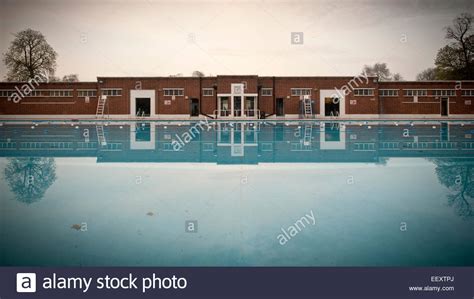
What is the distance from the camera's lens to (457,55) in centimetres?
4744

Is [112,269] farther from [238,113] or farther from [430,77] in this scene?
[430,77]

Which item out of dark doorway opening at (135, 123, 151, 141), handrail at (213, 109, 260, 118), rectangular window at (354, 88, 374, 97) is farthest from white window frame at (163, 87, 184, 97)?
dark doorway opening at (135, 123, 151, 141)

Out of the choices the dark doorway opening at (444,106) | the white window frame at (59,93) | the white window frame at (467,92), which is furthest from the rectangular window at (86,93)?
the white window frame at (467,92)

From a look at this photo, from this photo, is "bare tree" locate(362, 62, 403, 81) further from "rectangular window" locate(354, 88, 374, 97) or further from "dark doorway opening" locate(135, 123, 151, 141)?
"dark doorway opening" locate(135, 123, 151, 141)

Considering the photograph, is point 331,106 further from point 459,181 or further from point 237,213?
point 237,213

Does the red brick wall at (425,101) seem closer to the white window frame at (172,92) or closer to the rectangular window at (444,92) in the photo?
the rectangular window at (444,92)

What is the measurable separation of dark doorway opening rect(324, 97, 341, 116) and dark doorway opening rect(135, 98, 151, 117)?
61.2ft

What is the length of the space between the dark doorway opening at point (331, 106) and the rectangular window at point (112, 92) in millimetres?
21354

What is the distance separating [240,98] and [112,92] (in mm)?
13164

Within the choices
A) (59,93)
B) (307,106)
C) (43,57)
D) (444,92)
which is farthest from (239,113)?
(43,57)

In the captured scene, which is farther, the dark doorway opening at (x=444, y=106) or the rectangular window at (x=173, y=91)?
the dark doorway opening at (x=444, y=106)

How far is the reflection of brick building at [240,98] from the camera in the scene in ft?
132

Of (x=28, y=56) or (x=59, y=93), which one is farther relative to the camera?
(x=28, y=56)

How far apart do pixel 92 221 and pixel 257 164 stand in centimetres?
528
